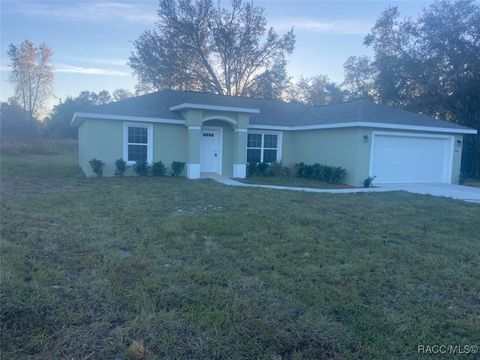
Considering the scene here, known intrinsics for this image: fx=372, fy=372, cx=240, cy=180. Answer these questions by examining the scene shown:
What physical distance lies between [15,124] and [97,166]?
2949 cm

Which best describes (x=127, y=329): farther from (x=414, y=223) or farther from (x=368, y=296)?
(x=414, y=223)

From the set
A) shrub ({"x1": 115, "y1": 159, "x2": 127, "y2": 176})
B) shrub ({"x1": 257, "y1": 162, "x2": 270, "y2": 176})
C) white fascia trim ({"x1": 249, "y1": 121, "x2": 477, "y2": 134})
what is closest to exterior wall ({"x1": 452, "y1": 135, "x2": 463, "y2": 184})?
white fascia trim ({"x1": 249, "y1": 121, "x2": 477, "y2": 134})

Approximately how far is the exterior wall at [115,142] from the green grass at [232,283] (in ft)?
22.8

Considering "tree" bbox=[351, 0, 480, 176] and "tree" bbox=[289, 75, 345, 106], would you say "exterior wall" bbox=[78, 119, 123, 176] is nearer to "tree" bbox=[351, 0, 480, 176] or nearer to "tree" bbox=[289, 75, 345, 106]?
"tree" bbox=[351, 0, 480, 176]

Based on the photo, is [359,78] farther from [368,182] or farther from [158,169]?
[158,169]

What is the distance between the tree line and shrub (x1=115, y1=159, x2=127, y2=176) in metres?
17.2

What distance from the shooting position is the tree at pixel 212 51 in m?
30.1

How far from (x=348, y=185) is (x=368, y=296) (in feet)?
38.1

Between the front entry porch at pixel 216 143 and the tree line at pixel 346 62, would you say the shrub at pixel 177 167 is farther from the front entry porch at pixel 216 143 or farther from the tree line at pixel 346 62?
the tree line at pixel 346 62

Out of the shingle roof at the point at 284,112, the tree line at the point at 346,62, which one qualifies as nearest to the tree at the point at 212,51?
the tree line at the point at 346,62

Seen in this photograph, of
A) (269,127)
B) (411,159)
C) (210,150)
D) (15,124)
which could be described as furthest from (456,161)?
(15,124)

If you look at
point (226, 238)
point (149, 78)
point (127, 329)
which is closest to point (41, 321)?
point (127, 329)

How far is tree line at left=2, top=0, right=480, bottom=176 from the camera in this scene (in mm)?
22422

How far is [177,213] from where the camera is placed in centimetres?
825
